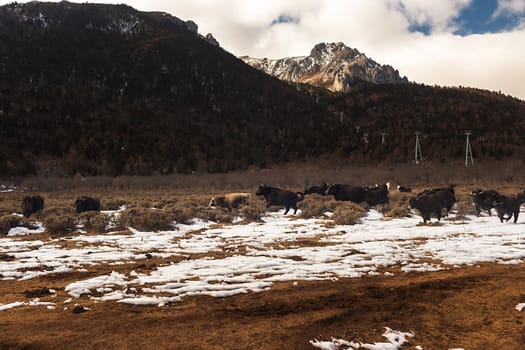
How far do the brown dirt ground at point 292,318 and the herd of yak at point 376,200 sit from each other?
33.9ft

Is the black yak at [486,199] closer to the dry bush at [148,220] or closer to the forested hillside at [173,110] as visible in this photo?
the dry bush at [148,220]

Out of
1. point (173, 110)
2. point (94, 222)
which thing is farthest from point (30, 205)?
point (173, 110)

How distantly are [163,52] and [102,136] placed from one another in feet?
141

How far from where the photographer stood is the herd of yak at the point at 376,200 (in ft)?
58.4

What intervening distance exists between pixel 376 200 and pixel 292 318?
19.4 m

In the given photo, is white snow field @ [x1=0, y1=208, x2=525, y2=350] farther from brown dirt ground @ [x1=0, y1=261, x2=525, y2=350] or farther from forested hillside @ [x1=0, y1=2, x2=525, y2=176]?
forested hillside @ [x1=0, y1=2, x2=525, y2=176]

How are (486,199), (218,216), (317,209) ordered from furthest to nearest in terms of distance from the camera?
(317,209) < (218,216) < (486,199)

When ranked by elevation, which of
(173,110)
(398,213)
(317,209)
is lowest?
(317,209)

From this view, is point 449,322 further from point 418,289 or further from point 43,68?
point 43,68

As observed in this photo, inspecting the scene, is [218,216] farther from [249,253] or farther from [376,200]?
[376,200]

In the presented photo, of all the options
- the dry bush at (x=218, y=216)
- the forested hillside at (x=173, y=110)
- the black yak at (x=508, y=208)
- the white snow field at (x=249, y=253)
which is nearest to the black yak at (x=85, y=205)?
the white snow field at (x=249, y=253)

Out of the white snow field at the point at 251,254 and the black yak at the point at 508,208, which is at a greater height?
the black yak at the point at 508,208

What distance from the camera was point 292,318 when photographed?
246 inches

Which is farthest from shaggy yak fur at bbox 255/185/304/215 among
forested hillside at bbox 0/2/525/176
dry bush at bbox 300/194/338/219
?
forested hillside at bbox 0/2/525/176
